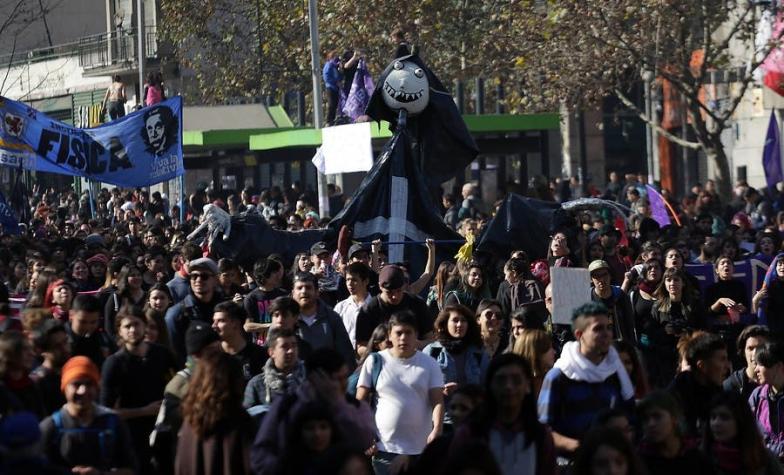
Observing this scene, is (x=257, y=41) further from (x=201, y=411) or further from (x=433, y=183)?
(x=201, y=411)

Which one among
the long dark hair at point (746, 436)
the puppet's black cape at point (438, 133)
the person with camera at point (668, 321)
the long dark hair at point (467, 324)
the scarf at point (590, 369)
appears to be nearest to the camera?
the long dark hair at point (746, 436)

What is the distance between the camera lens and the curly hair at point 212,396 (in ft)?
26.8

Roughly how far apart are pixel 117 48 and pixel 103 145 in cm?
2968

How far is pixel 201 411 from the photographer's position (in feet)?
26.8

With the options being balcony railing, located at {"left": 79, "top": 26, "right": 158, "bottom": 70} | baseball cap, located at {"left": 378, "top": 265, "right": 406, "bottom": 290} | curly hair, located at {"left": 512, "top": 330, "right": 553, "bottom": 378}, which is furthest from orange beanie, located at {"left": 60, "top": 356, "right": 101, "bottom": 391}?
balcony railing, located at {"left": 79, "top": 26, "right": 158, "bottom": 70}

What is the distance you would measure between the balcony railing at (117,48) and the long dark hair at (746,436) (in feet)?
136

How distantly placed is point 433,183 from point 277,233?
2.13 meters

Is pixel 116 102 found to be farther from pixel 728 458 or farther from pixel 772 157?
pixel 728 458

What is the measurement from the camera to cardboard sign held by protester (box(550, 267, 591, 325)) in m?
12.0

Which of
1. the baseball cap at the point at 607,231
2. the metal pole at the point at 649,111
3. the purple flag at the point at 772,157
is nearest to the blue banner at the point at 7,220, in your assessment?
the baseball cap at the point at 607,231

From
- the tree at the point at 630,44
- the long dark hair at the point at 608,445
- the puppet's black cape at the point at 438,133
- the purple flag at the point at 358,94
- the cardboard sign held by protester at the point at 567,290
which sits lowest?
the long dark hair at the point at 608,445

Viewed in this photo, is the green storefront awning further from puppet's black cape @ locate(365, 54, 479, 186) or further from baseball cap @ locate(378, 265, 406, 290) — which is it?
baseball cap @ locate(378, 265, 406, 290)

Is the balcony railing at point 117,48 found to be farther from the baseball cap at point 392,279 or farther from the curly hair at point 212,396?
the curly hair at point 212,396

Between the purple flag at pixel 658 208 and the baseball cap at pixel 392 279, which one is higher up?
the purple flag at pixel 658 208
